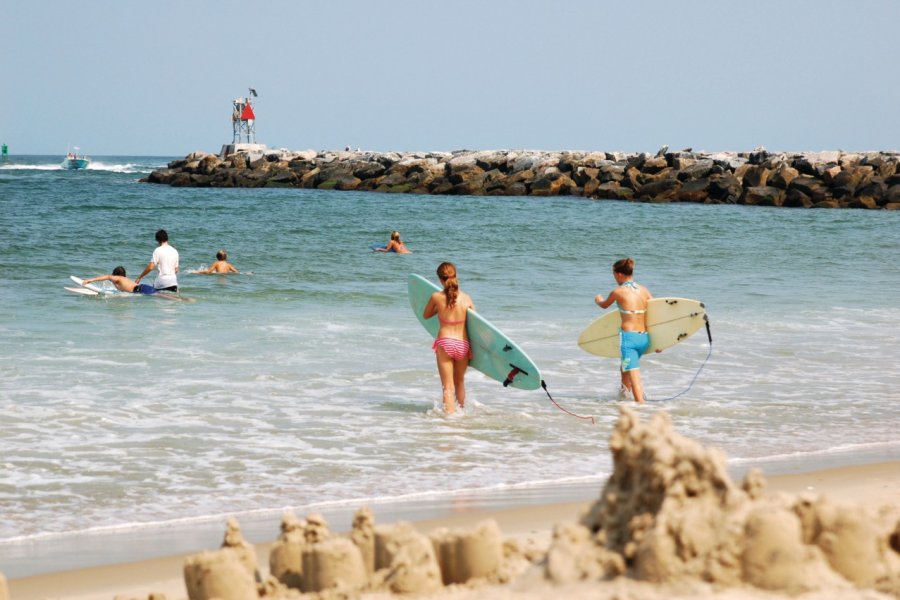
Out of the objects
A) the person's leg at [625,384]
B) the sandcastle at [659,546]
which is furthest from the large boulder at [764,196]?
the sandcastle at [659,546]

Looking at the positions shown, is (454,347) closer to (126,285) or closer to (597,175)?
(126,285)

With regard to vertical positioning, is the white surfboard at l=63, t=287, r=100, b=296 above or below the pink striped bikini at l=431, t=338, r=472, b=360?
below

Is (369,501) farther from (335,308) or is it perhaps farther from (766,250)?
(766,250)

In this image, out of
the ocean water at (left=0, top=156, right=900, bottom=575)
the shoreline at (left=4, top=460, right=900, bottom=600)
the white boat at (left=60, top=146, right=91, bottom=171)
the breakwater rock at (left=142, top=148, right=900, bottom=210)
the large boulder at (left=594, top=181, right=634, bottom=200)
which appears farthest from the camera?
the white boat at (left=60, top=146, right=91, bottom=171)

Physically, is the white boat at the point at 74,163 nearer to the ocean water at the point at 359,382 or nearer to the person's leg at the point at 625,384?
the ocean water at the point at 359,382

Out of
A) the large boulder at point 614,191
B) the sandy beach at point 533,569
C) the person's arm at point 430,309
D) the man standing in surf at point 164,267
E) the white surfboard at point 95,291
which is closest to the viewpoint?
the sandy beach at point 533,569

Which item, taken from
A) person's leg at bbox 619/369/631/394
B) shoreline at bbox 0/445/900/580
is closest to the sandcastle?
shoreline at bbox 0/445/900/580

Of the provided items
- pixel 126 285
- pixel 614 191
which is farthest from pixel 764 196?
pixel 126 285

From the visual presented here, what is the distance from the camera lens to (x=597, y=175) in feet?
152

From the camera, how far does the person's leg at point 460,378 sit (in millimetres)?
8258

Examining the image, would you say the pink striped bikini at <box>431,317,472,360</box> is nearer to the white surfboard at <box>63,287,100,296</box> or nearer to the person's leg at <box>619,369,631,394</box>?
the person's leg at <box>619,369,631,394</box>

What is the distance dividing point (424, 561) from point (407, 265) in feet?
56.6

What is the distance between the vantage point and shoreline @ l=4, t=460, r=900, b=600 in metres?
4.38

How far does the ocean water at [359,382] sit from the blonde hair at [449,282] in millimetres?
909
